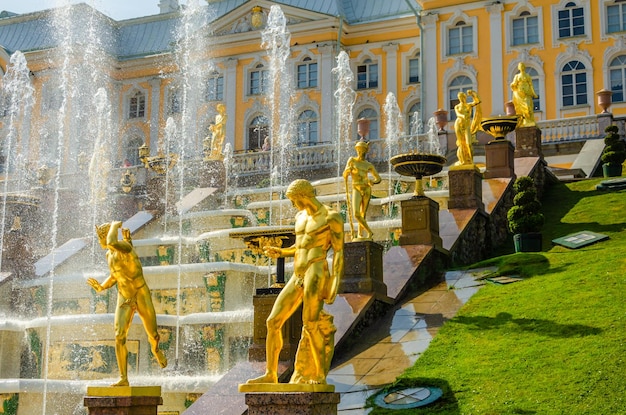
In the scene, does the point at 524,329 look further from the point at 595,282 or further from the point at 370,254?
the point at 370,254

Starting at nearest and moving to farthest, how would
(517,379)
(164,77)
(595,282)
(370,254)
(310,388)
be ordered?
(310,388)
(517,379)
(595,282)
(370,254)
(164,77)

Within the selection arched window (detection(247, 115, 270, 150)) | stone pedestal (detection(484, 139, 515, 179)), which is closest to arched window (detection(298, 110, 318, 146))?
arched window (detection(247, 115, 270, 150))

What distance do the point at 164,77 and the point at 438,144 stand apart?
23491mm

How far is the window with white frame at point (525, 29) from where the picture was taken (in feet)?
140

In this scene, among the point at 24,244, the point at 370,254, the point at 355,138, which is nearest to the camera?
the point at 370,254

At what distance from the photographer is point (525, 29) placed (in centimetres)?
4278

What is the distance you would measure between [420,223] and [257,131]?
32909 mm

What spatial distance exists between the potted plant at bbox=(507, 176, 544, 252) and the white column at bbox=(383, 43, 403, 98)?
29834 millimetres

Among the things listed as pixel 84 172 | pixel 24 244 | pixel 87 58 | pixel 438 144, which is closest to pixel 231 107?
pixel 87 58

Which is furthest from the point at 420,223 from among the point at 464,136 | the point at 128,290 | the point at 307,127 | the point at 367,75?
the point at 367,75

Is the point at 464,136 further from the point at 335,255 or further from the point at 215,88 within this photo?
the point at 215,88

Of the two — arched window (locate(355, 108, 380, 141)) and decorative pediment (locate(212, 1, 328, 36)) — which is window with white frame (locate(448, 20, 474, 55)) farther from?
decorative pediment (locate(212, 1, 328, 36))

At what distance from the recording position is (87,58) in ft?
176

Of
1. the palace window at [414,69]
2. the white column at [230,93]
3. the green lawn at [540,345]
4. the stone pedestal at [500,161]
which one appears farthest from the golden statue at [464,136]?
the white column at [230,93]
